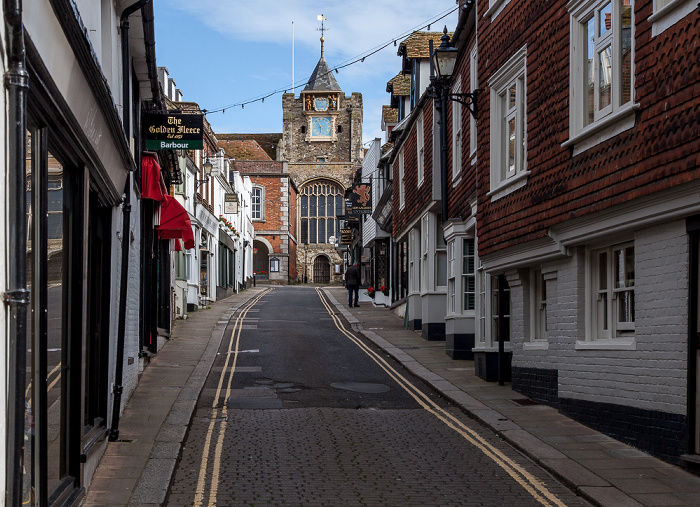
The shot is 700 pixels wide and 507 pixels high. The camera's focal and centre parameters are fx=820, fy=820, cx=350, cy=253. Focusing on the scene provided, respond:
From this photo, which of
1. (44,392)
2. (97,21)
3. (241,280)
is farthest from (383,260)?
(44,392)

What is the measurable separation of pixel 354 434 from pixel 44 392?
5540 millimetres

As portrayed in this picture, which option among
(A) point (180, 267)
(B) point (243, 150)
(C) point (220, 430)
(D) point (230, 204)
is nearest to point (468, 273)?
(C) point (220, 430)

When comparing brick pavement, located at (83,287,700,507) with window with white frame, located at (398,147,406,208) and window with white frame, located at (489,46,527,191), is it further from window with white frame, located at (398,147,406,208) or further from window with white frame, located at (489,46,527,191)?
window with white frame, located at (398,147,406,208)

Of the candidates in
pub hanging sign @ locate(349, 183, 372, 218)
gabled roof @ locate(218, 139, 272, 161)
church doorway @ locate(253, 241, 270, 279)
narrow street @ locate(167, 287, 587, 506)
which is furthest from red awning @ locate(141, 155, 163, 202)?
gabled roof @ locate(218, 139, 272, 161)

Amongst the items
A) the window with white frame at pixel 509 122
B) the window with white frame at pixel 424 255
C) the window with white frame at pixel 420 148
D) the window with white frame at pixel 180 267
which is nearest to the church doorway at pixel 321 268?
the window with white frame at pixel 180 267

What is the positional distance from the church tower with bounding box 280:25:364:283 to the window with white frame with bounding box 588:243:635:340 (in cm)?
6401

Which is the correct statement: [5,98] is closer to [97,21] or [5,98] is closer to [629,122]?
[97,21]

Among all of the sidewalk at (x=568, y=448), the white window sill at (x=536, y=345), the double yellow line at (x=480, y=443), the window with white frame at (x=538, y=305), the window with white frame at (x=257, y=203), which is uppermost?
the window with white frame at (x=257, y=203)

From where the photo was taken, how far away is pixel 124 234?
10.1 meters

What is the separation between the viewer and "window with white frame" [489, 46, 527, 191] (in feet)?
42.0

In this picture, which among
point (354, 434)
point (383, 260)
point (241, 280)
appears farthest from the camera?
point (241, 280)

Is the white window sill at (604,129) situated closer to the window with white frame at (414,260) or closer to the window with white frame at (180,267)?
the window with white frame at (414,260)

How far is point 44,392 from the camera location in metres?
5.21

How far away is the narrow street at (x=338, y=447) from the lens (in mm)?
7516
